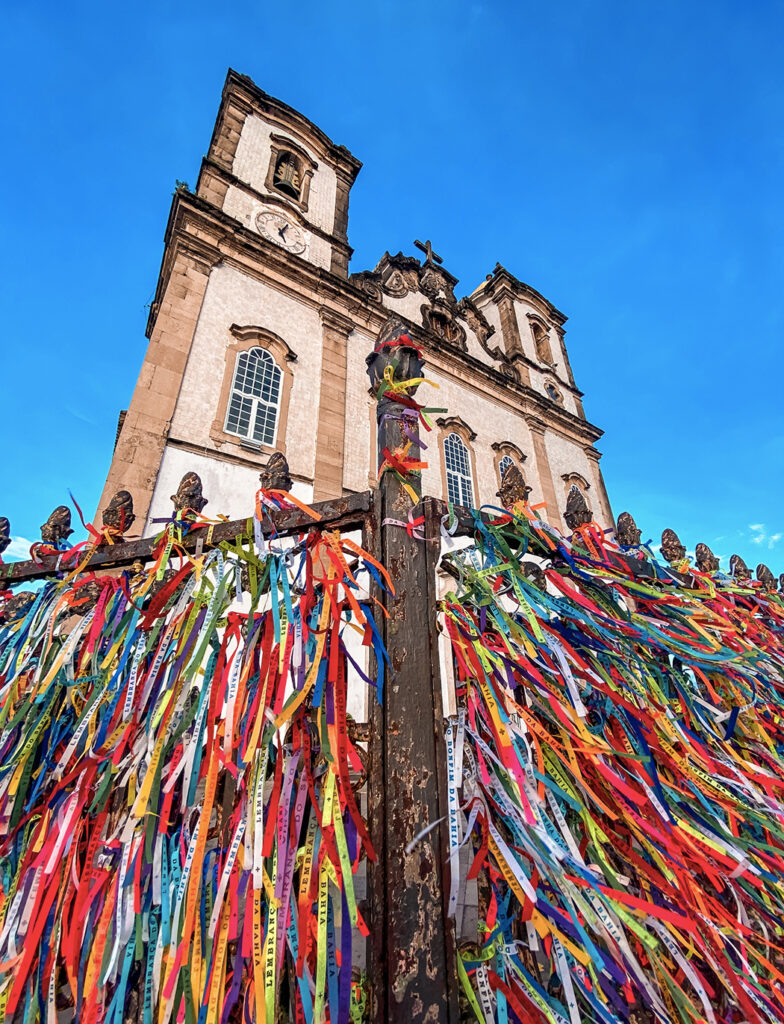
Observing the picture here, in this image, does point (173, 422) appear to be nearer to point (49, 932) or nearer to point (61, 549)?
point (61, 549)

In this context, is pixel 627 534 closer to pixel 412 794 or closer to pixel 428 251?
pixel 412 794

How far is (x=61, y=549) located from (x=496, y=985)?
3.21 metres

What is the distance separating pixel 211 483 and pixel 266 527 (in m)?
6.06

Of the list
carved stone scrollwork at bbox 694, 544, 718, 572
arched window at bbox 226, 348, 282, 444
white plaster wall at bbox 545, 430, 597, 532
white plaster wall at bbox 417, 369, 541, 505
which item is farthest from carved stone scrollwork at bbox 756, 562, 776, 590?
white plaster wall at bbox 545, 430, 597, 532

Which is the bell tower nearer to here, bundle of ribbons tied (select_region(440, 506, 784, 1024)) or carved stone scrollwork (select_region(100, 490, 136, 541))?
carved stone scrollwork (select_region(100, 490, 136, 541))

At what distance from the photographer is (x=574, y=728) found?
1.85 metres

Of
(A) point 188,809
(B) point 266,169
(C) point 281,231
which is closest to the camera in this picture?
(A) point 188,809

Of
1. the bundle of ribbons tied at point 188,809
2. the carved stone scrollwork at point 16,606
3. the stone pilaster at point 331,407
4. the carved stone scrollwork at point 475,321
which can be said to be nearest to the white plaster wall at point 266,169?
the stone pilaster at point 331,407

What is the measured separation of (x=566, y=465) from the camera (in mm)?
15133

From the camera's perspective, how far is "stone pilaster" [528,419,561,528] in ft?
42.5

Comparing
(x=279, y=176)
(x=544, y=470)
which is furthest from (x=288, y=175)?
(x=544, y=470)

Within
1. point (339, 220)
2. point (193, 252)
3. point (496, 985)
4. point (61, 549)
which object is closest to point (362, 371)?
point (193, 252)

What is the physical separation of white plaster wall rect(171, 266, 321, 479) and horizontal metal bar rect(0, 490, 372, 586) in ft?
19.4

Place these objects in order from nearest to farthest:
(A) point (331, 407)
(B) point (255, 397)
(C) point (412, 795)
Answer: (C) point (412, 795), (B) point (255, 397), (A) point (331, 407)
